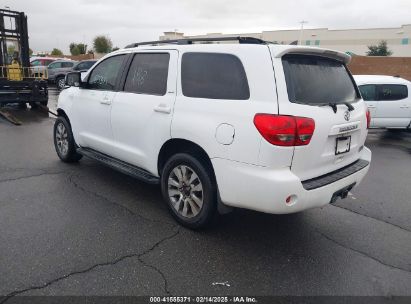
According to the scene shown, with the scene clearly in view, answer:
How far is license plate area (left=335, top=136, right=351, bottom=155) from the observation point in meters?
3.18

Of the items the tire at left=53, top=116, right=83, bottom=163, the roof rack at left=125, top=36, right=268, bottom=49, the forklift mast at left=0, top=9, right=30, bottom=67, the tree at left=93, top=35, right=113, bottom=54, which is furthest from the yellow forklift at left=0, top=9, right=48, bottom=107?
the tree at left=93, top=35, right=113, bottom=54

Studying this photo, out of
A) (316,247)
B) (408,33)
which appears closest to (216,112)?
(316,247)

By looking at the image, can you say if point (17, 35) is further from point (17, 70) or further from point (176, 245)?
point (176, 245)

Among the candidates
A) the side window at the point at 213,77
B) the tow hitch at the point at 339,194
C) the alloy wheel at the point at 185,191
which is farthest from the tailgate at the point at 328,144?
the alloy wheel at the point at 185,191

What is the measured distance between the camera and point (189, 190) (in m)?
3.53

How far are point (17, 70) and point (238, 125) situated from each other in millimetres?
11744

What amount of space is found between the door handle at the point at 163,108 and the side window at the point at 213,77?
25 centimetres

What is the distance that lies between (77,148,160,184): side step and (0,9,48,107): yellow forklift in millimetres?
7957

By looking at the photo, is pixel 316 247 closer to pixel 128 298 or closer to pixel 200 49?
pixel 128 298

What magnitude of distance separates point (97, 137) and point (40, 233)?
66.5 inches

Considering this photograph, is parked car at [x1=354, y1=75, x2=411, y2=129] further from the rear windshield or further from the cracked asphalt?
the rear windshield

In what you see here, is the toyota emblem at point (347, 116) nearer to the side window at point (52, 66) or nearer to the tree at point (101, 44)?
the side window at point (52, 66)

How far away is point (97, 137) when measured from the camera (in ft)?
15.6

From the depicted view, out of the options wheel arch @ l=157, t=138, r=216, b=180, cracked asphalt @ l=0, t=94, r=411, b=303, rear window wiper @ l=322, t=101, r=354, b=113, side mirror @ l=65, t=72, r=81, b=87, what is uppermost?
side mirror @ l=65, t=72, r=81, b=87
